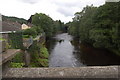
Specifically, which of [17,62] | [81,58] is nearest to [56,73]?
[17,62]

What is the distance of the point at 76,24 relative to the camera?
53219 mm

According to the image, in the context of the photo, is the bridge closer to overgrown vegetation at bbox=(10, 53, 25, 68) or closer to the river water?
overgrown vegetation at bbox=(10, 53, 25, 68)

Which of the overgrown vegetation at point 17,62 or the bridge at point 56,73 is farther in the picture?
the overgrown vegetation at point 17,62

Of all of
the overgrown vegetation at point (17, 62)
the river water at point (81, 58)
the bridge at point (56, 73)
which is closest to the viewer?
the bridge at point (56, 73)

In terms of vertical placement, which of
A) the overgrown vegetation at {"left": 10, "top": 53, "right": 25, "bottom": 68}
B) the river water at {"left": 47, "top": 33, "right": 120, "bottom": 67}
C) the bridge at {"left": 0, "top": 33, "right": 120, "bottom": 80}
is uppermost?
the bridge at {"left": 0, "top": 33, "right": 120, "bottom": 80}

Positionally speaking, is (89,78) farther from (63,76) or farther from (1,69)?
(1,69)

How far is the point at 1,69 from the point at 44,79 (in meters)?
0.51

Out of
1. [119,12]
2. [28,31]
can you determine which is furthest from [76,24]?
[119,12]

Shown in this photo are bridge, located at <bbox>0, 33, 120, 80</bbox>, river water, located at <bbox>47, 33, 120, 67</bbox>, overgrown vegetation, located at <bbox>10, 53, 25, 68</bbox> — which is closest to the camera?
bridge, located at <bbox>0, 33, 120, 80</bbox>

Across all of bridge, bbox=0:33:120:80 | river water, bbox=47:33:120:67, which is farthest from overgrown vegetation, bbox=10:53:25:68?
river water, bbox=47:33:120:67

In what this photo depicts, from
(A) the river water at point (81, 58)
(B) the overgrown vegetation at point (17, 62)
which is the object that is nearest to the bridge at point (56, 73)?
(B) the overgrown vegetation at point (17, 62)

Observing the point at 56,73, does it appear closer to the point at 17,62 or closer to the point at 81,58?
the point at 17,62

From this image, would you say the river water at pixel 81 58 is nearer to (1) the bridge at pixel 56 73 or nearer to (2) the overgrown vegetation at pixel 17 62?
(2) the overgrown vegetation at pixel 17 62

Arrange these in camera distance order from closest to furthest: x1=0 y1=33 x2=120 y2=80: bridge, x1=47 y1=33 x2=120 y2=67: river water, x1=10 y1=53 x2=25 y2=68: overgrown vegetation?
x1=0 y1=33 x2=120 y2=80: bridge → x1=10 y1=53 x2=25 y2=68: overgrown vegetation → x1=47 y1=33 x2=120 y2=67: river water
